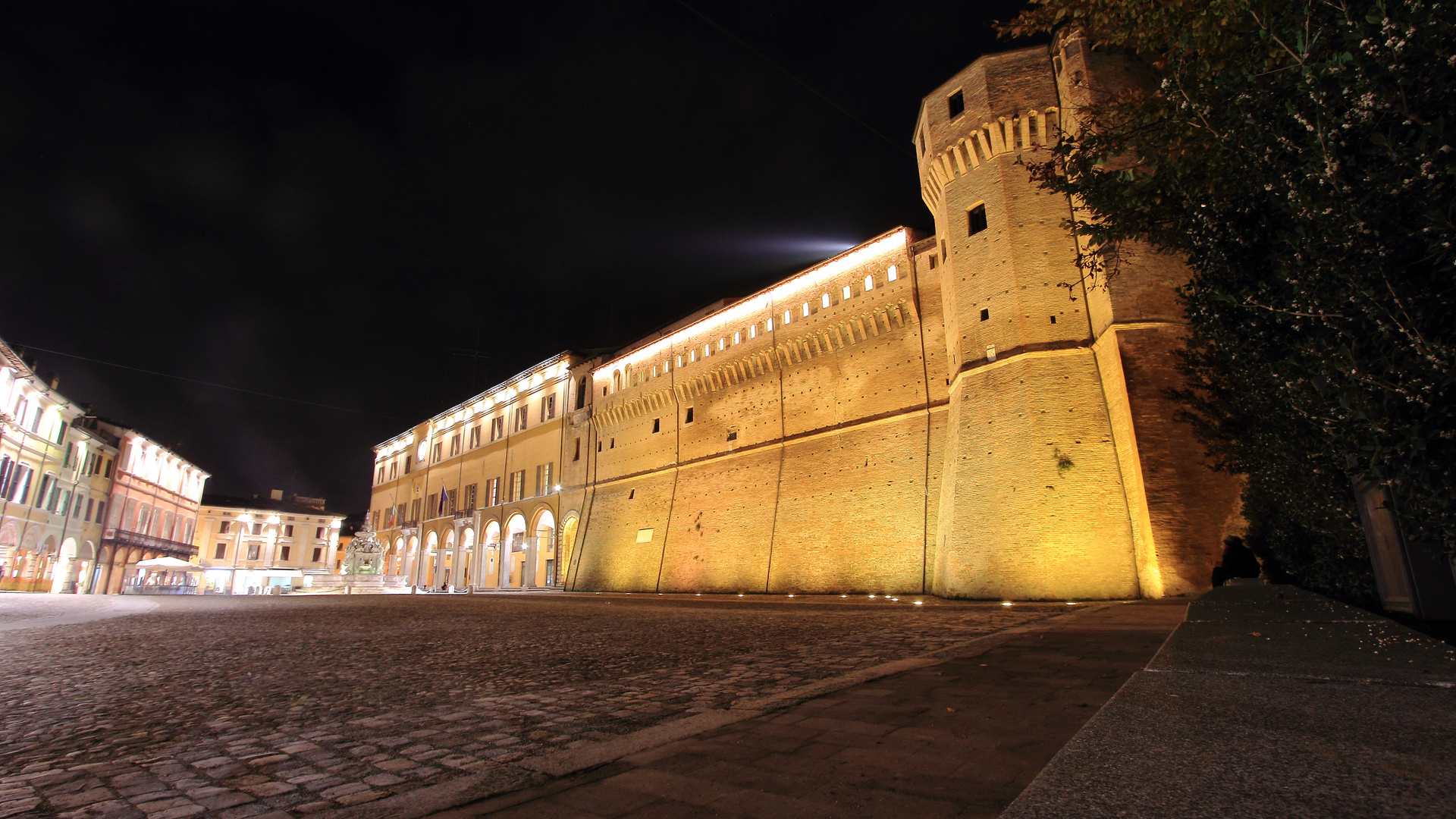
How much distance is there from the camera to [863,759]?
8.15 ft

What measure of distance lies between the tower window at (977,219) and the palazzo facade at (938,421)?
1.8 inches

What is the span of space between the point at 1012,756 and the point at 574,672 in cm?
363

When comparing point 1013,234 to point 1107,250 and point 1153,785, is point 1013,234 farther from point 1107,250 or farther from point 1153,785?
point 1153,785

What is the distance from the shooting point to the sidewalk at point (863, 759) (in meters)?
2.06

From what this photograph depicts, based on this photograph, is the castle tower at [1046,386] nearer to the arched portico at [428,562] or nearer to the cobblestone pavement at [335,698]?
the cobblestone pavement at [335,698]

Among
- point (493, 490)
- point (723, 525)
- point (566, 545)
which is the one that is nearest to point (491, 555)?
point (493, 490)

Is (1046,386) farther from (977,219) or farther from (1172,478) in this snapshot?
(977,219)

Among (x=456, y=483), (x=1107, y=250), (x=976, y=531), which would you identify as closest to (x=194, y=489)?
(x=456, y=483)

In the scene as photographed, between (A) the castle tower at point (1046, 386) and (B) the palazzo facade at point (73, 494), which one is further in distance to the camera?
(B) the palazzo facade at point (73, 494)

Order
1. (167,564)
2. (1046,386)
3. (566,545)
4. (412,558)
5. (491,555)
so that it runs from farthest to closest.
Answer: (412,558), (491,555), (167,564), (566,545), (1046,386)

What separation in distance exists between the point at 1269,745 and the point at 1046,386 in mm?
15588

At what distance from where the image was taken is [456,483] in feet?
149

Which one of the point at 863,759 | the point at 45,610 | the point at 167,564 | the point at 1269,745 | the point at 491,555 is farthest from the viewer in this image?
the point at 491,555

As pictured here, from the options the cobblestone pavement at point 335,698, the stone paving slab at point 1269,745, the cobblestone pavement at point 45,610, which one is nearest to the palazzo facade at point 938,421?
the cobblestone pavement at point 335,698
